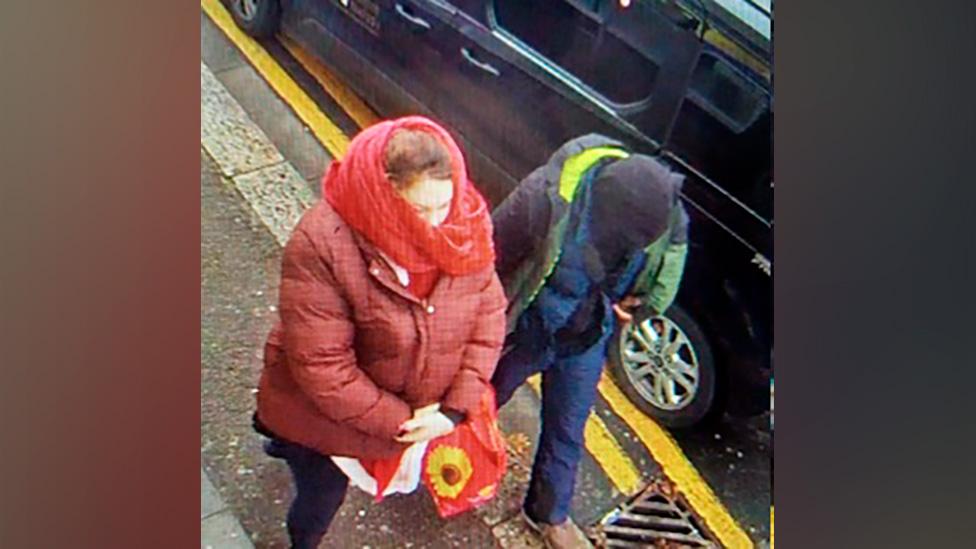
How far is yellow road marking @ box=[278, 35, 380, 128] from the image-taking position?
1.74 metres

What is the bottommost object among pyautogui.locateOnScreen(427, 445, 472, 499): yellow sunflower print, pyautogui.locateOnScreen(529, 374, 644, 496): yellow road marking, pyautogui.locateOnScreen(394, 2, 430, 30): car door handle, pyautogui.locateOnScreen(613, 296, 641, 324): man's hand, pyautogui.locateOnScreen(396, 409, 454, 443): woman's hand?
pyautogui.locateOnScreen(427, 445, 472, 499): yellow sunflower print

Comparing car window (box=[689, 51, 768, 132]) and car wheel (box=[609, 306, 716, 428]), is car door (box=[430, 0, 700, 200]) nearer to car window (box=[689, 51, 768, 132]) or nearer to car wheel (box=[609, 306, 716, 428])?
car window (box=[689, 51, 768, 132])

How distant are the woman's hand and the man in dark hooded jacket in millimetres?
183

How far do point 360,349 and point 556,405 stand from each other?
38cm

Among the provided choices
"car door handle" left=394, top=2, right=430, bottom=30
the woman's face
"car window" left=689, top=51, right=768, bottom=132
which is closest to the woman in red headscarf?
the woman's face

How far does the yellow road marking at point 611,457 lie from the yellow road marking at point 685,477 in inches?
1.7

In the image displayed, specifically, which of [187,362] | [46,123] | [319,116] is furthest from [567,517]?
[46,123]

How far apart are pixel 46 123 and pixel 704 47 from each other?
121 centimetres

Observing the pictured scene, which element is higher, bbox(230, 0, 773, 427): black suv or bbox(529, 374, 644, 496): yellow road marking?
bbox(230, 0, 773, 427): black suv

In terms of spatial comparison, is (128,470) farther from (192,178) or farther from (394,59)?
(394,59)

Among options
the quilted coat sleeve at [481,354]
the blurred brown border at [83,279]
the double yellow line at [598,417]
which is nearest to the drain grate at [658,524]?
the double yellow line at [598,417]

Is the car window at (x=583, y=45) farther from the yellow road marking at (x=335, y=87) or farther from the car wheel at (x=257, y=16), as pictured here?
the car wheel at (x=257, y=16)

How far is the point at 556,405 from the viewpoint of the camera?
1736mm

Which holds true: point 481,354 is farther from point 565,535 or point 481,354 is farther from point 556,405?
point 565,535
